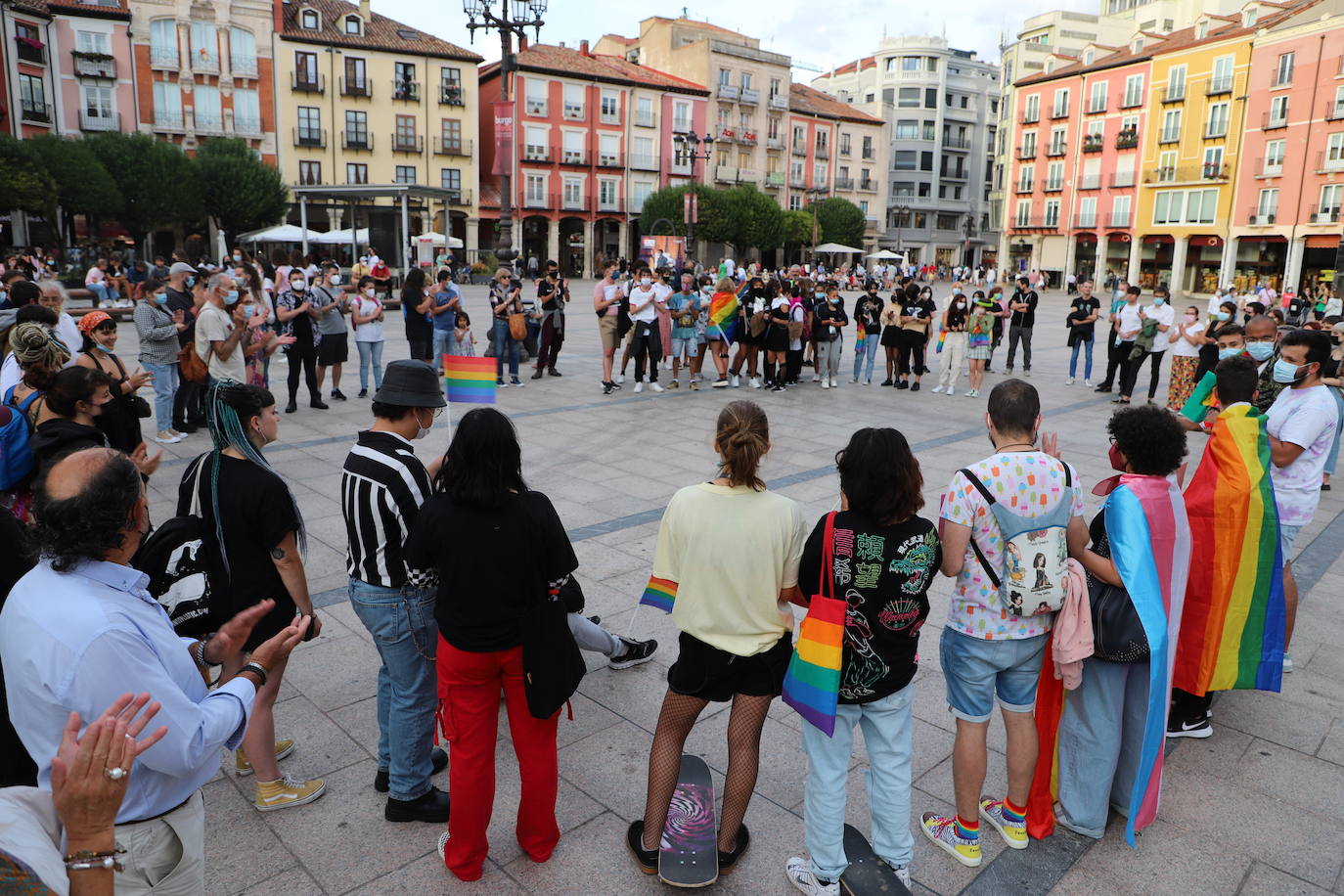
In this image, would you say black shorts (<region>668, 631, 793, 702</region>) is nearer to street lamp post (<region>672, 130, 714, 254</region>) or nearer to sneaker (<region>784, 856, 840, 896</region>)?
sneaker (<region>784, 856, 840, 896</region>)

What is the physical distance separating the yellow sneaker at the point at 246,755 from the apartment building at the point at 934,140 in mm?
68784

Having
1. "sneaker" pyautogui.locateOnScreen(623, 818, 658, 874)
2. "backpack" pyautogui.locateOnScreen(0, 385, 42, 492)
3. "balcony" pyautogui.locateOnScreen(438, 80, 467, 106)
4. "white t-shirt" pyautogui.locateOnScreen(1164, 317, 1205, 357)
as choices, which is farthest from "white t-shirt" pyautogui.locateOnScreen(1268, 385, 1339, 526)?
"balcony" pyautogui.locateOnScreen(438, 80, 467, 106)

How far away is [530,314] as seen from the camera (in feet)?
41.7

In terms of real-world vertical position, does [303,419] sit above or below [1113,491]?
below

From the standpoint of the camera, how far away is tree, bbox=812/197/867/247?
181ft

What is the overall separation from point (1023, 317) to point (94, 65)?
39.6 meters

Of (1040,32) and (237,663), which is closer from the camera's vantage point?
(237,663)

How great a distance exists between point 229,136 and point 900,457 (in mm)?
43330

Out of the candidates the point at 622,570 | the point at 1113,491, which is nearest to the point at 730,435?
the point at 1113,491

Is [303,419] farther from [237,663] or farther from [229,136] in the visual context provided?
[229,136]

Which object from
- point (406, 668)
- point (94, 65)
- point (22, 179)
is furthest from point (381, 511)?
point (94, 65)

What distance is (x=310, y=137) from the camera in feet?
134

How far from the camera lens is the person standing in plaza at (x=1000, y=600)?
2.68 meters

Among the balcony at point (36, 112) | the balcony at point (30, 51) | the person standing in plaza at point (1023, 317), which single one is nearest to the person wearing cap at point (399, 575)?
the person standing in plaza at point (1023, 317)
